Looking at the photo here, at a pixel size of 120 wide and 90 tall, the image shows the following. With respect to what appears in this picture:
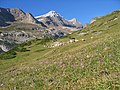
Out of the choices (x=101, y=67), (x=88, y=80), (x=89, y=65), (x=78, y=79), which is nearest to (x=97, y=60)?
(x=89, y=65)

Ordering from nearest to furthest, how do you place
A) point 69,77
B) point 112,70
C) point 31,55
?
1. point 112,70
2. point 69,77
3. point 31,55

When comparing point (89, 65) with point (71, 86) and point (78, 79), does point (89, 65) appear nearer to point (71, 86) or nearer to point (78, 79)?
point (78, 79)

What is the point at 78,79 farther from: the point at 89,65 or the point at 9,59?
the point at 9,59

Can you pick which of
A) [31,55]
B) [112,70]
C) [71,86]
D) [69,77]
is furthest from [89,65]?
[31,55]

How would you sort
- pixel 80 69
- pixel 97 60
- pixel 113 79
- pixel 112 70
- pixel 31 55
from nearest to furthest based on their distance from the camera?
pixel 113 79, pixel 112 70, pixel 80 69, pixel 97 60, pixel 31 55

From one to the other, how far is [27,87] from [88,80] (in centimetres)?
485

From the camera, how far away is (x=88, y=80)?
14938mm

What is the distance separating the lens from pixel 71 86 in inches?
586

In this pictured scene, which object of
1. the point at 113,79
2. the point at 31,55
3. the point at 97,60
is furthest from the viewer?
the point at 31,55

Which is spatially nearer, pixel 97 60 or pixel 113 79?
pixel 113 79

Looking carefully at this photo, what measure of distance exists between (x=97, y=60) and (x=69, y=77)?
3.89 meters

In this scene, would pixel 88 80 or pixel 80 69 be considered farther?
pixel 80 69

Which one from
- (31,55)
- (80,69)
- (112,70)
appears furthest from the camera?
(31,55)

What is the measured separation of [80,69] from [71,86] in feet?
14.1
